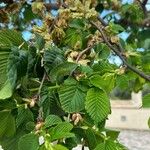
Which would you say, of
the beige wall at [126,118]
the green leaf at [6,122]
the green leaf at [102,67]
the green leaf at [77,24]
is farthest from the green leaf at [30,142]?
the beige wall at [126,118]

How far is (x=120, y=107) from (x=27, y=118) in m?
18.4

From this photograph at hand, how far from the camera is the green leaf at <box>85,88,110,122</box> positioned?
0.96m

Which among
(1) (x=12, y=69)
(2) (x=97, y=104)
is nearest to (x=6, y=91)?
(1) (x=12, y=69)

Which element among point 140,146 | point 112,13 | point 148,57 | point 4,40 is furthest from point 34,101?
point 140,146

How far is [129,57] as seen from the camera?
1188 mm

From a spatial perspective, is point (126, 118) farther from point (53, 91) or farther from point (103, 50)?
point (53, 91)

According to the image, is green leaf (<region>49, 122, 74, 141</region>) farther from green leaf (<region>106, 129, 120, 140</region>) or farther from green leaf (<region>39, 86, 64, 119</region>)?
green leaf (<region>106, 129, 120, 140</region>)

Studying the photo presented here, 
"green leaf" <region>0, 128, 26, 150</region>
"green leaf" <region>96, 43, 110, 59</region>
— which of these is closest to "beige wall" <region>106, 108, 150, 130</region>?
"green leaf" <region>96, 43, 110, 59</region>

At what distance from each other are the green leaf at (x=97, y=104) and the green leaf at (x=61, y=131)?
0.31ft

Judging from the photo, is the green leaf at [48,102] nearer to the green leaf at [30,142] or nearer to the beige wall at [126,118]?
the green leaf at [30,142]

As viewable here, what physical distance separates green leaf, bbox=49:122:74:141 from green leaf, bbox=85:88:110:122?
0.09m

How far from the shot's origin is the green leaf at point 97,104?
38.0 inches

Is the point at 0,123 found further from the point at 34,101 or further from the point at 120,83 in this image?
the point at 120,83

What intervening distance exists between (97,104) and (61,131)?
0.44ft
